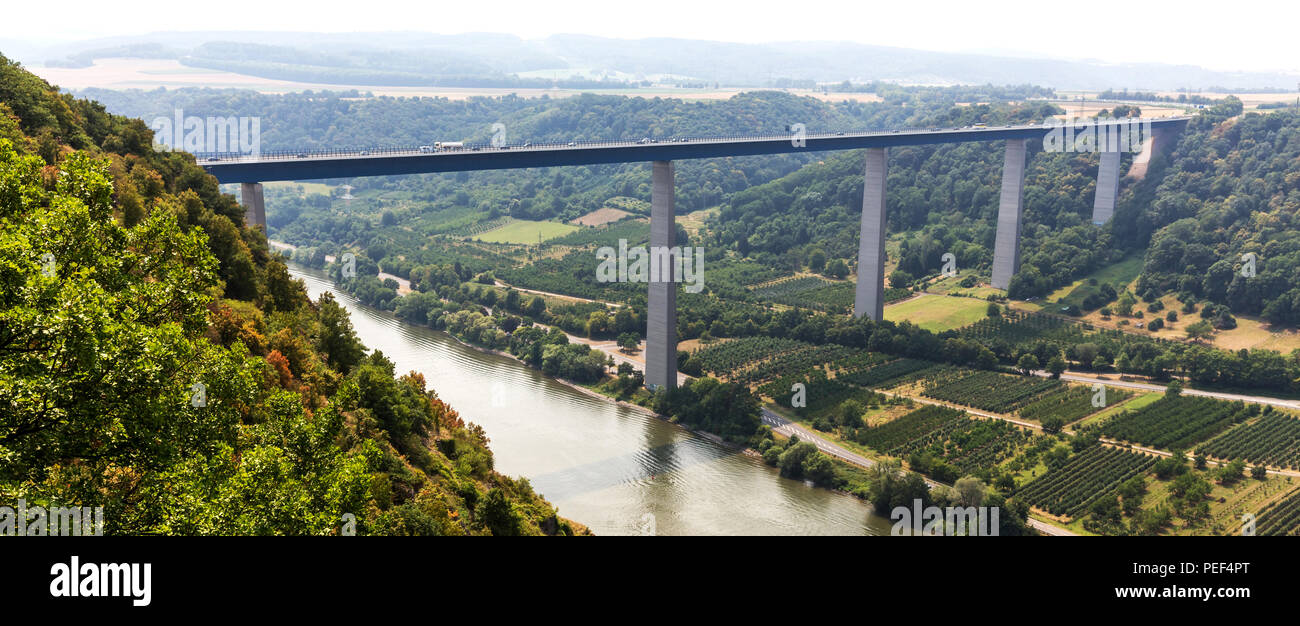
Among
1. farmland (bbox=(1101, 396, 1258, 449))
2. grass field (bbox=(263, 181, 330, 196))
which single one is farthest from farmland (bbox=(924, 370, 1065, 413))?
grass field (bbox=(263, 181, 330, 196))

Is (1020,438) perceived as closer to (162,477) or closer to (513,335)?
(513,335)

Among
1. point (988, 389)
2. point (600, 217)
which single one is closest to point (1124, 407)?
point (988, 389)

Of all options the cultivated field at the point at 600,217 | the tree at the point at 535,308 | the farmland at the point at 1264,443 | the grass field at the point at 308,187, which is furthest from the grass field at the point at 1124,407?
the grass field at the point at 308,187

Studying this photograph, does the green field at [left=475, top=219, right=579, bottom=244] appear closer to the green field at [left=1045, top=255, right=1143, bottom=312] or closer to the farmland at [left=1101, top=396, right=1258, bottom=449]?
the green field at [left=1045, top=255, right=1143, bottom=312]

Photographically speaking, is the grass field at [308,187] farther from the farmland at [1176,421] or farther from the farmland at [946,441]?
the farmland at [1176,421]

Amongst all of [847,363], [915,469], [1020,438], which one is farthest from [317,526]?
[847,363]

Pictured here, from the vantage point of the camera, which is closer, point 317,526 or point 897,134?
point 317,526
